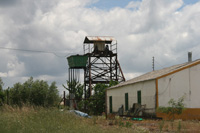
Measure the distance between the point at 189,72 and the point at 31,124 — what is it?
15.0 m

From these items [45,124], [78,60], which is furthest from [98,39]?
[45,124]

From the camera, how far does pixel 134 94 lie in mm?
30062

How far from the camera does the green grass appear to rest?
44.7ft

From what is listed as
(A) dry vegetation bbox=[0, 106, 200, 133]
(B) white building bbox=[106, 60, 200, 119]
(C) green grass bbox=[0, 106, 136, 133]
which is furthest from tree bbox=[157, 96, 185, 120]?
(C) green grass bbox=[0, 106, 136, 133]

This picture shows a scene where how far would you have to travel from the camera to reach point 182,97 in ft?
83.1

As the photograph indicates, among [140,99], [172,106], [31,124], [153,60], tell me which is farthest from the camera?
[153,60]

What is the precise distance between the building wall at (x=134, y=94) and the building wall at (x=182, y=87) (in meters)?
0.73

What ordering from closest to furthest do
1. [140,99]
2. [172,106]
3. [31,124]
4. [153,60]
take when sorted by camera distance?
[31,124] → [172,106] → [140,99] → [153,60]

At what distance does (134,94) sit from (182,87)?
5.13 metres

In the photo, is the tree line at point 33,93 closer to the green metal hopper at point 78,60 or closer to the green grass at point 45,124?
the green metal hopper at point 78,60

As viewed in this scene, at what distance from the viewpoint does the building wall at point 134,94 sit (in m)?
26.2

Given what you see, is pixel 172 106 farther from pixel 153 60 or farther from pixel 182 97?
pixel 153 60

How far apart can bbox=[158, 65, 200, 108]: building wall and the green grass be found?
9.42m

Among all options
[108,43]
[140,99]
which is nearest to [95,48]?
[108,43]
